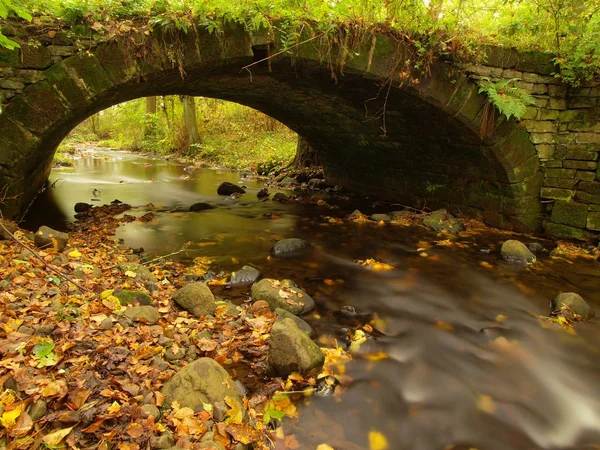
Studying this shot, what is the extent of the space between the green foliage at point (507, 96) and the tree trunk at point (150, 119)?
2076 cm

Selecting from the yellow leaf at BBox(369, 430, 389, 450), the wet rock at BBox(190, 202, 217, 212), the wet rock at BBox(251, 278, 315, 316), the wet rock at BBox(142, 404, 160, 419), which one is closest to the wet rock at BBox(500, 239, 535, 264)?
the wet rock at BBox(251, 278, 315, 316)

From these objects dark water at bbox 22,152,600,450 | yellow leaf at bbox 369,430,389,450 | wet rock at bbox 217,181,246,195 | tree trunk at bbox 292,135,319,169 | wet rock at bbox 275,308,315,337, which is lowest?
yellow leaf at bbox 369,430,389,450

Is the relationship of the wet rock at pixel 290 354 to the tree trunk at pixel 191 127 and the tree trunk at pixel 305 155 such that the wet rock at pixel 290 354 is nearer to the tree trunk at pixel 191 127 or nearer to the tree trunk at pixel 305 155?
the tree trunk at pixel 305 155

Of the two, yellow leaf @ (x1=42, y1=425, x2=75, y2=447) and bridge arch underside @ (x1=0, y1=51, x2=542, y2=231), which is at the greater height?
bridge arch underside @ (x1=0, y1=51, x2=542, y2=231)

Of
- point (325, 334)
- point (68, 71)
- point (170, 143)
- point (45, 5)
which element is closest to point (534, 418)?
point (325, 334)

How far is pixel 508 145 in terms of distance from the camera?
5.96 meters

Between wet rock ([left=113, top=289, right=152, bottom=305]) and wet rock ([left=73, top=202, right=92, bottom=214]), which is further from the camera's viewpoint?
wet rock ([left=73, top=202, right=92, bottom=214])

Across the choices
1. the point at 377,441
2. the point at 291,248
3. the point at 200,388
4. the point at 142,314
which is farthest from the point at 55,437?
the point at 291,248

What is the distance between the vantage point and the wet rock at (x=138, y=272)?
12.5ft

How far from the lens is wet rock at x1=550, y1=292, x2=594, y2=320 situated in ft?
12.1

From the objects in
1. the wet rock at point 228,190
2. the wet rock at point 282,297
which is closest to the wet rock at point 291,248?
the wet rock at point 282,297

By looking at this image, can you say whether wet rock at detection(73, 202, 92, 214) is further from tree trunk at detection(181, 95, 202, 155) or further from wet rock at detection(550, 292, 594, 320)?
tree trunk at detection(181, 95, 202, 155)

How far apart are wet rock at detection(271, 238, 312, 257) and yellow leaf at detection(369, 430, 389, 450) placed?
330cm

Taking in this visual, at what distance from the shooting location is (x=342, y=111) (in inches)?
309
